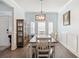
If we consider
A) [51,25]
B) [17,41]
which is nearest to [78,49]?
[17,41]

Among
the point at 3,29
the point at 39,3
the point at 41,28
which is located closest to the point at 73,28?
the point at 39,3

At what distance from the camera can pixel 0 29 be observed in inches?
367

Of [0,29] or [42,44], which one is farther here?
[0,29]

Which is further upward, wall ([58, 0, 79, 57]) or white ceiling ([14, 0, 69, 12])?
white ceiling ([14, 0, 69, 12])

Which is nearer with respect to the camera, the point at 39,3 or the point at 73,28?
the point at 73,28

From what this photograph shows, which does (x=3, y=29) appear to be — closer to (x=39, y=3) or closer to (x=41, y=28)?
(x=39, y=3)

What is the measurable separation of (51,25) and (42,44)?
8.01 meters

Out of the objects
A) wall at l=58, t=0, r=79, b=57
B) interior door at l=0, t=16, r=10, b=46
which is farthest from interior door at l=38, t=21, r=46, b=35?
wall at l=58, t=0, r=79, b=57

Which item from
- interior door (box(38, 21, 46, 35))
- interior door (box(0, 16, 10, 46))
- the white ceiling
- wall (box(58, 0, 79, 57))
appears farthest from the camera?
interior door (box(38, 21, 46, 35))

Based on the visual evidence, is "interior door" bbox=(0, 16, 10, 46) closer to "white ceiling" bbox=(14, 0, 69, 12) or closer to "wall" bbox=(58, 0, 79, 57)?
"white ceiling" bbox=(14, 0, 69, 12)

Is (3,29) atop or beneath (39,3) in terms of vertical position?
beneath

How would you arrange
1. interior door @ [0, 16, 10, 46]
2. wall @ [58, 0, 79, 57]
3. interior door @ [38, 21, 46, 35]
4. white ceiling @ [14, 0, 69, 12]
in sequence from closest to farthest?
wall @ [58, 0, 79, 57]
white ceiling @ [14, 0, 69, 12]
interior door @ [0, 16, 10, 46]
interior door @ [38, 21, 46, 35]

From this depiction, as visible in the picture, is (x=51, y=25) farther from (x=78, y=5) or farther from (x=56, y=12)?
(x=78, y=5)

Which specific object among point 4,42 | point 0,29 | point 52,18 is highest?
point 52,18
